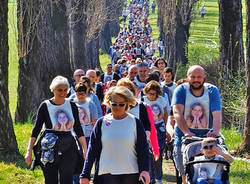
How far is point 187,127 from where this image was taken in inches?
350

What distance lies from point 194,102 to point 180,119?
0.32m

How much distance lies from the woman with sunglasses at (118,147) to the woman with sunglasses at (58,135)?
168 centimetres

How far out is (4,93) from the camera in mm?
12383

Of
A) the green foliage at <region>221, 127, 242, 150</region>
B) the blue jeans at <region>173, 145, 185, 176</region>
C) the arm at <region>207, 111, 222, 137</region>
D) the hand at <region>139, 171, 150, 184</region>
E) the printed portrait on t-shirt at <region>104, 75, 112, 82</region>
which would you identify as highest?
the arm at <region>207, 111, 222, 137</region>

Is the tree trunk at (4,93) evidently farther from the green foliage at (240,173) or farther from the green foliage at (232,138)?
the green foliage at (232,138)

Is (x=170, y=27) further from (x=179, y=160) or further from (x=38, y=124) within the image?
(x=38, y=124)

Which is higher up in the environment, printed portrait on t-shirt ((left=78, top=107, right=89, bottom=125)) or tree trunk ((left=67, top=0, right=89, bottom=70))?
tree trunk ((left=67, top=0, right=89, bottom=70))

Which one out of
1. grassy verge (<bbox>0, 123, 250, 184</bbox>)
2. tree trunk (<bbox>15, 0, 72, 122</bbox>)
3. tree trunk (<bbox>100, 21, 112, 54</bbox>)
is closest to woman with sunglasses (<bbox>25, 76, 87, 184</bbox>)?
grassy verge (<bbox>0, 123, 250, 184</bbox>)

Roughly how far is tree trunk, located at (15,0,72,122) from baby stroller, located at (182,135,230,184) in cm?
1023

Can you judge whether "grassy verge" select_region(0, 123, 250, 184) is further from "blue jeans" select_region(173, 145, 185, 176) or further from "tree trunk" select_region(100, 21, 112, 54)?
"tree trunk" select_region(100, 21, 112, 54)

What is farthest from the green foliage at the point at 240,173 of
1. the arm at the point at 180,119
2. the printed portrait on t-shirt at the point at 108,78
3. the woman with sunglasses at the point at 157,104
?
the printed portrait on t-shirt at the point at 108,78

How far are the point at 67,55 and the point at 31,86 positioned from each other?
1419 mm

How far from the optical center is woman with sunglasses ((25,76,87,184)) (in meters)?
8.57

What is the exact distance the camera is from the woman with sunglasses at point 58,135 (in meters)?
8.57
